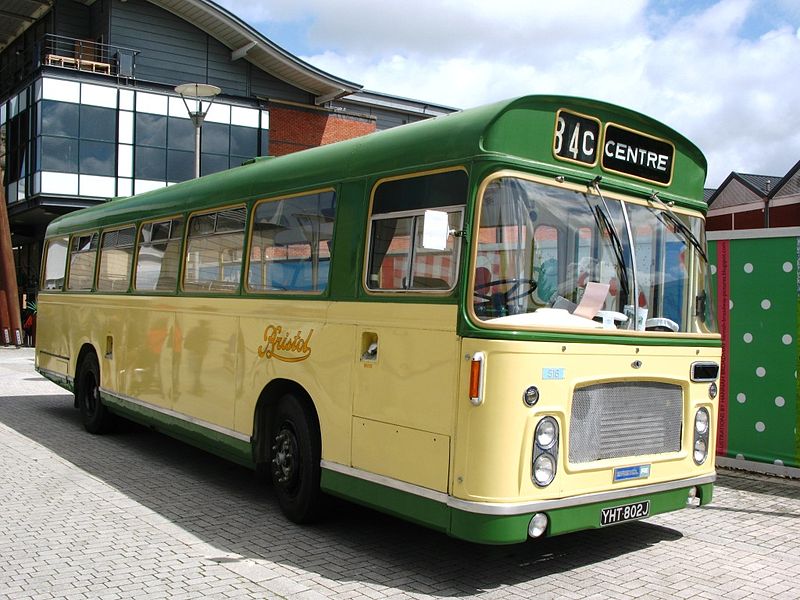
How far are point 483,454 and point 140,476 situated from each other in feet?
16.3

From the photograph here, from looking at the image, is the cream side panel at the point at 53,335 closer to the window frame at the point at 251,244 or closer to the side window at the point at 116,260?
the side window at the point at 116,260

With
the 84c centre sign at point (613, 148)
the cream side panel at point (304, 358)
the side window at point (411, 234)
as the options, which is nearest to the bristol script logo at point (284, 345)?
the cream side panel at point (304, 358)

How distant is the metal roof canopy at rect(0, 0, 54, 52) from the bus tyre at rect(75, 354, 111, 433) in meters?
28.5

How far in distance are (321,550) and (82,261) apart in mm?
7688

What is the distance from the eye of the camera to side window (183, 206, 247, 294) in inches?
316

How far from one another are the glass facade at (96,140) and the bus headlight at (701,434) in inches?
1151

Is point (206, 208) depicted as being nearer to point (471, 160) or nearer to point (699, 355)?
point (471, 160)

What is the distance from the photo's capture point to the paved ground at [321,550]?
546 centimetres

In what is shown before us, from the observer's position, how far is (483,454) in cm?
511

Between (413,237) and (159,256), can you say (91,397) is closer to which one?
(159,256)

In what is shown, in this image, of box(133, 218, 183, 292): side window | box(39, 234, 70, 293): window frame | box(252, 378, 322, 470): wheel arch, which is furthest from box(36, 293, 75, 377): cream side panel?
box(252, 378, 322, 470): wheel arch

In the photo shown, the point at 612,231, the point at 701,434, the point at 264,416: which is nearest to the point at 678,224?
the point at 612,231

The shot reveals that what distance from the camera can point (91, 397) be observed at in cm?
1172

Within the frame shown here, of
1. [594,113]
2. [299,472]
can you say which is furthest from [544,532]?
[594,113]
